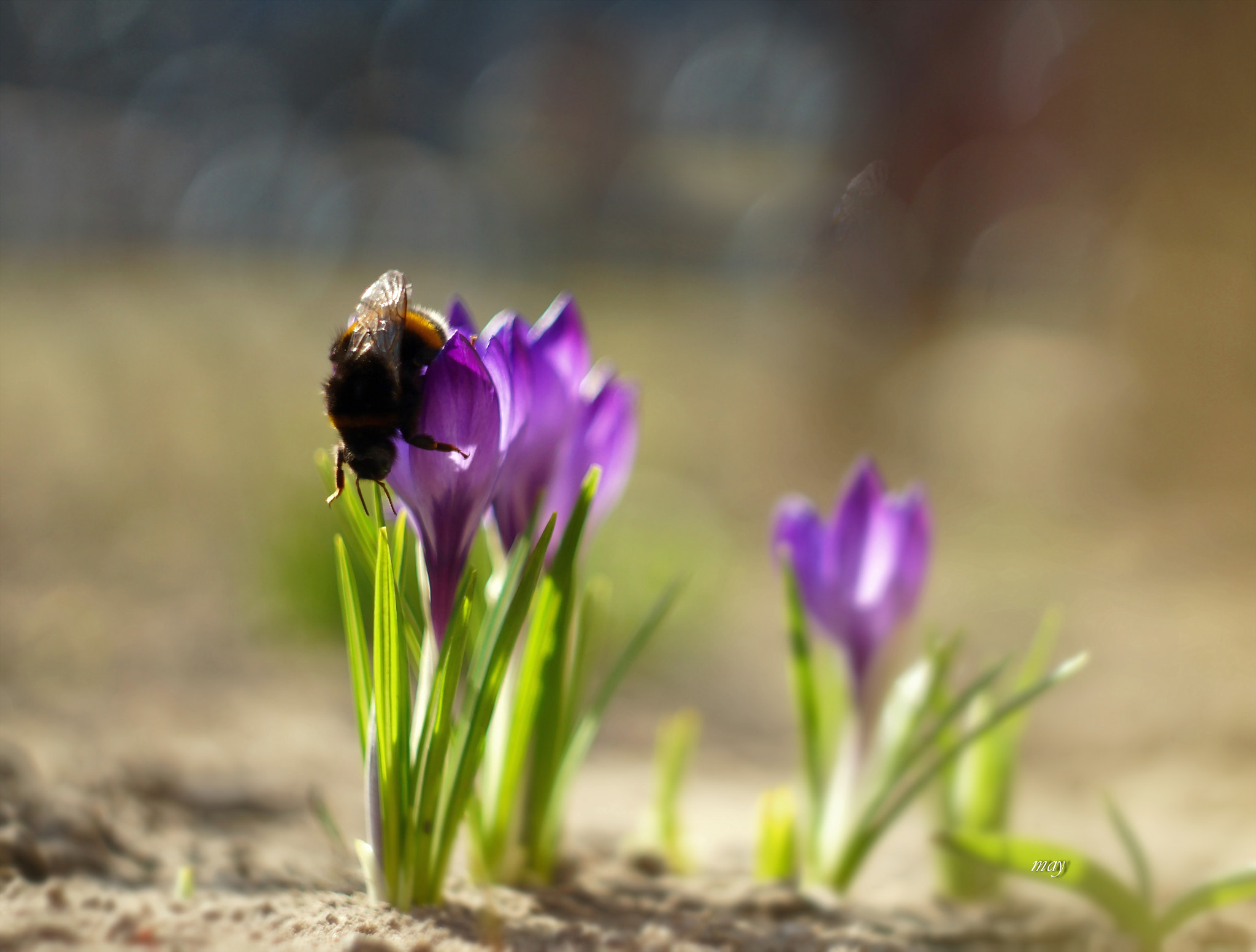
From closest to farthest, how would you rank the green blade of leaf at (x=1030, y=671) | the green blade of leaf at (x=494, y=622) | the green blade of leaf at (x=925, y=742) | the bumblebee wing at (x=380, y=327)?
the bumblebee wing at (x=380, y=327) < the green blade of leaf at (x=494, y=622) < the green blade of leaf at (x=925, y=742) < the green blade of leaf at (x=1030, y=671)

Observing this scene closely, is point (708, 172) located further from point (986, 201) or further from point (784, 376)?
point (986, 201)

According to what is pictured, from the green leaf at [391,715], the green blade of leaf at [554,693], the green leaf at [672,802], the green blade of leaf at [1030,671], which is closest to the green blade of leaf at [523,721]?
the green blade of leaf at [554,693]

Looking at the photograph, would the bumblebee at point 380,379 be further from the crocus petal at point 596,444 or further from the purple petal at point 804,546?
the purple petal at point 804,546

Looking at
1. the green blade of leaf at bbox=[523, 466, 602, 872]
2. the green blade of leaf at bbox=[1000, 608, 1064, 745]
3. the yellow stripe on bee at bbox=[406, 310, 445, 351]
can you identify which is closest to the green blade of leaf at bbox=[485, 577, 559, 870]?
the green blade of leaf at bbox=[523, 466, 602, 872]

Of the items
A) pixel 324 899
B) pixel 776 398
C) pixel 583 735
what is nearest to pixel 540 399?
pixel 583 735

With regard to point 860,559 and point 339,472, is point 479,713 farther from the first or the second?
point 860,559

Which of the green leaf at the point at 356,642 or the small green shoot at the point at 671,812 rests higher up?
the green leaf at the point at 356,642

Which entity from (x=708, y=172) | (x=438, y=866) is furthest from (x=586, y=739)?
(x=708, y=172)

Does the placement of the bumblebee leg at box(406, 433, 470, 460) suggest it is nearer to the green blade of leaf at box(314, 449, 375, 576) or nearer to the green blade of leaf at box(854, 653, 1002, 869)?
the green blade of leaf at box(314, 449, 375, 576)
